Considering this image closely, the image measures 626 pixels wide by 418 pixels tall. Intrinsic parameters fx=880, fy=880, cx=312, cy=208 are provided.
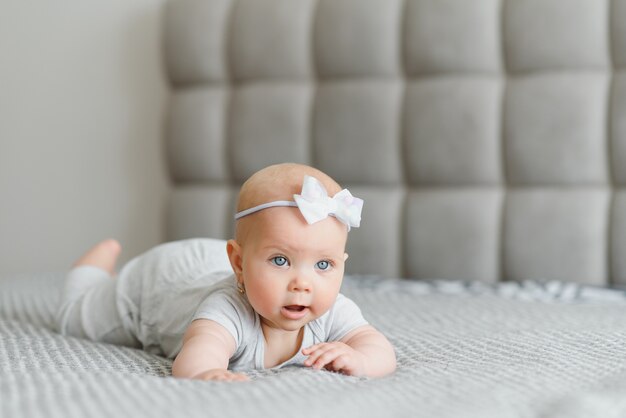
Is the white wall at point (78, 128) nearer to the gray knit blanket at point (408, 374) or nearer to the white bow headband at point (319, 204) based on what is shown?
the gray knit blanket at point (408, 374)

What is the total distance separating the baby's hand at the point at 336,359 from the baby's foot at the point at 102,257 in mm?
799

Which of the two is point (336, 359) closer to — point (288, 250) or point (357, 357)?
point (357, 357)

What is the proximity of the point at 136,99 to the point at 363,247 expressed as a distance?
943 millimetres

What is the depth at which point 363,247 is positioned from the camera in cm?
225

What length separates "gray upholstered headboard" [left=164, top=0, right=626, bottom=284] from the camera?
2.02 meters

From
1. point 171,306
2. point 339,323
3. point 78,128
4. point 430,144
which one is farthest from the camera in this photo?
point 78,128

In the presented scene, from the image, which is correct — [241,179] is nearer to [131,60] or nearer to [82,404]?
[131,60]

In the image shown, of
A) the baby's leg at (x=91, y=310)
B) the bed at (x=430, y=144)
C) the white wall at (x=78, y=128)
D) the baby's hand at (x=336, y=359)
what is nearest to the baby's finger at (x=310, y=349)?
the baby's hand at (x=336, y=359)

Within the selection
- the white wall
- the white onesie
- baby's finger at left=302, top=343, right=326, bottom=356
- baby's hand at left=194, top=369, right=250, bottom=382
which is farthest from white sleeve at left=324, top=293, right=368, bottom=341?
the white wall

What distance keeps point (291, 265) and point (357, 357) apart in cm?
14

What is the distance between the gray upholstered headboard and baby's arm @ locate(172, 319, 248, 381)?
1.12 m

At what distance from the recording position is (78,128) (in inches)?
109

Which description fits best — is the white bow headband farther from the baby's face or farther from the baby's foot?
the baby's foot

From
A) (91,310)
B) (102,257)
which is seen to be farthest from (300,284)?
(102,257)
